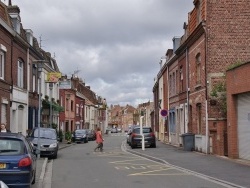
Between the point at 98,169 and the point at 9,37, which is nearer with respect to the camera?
the point at 98,169

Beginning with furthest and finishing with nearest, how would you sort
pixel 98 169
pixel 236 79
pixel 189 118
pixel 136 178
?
pixel 189 118 → pixel 236 79 → pixel 98 169 → pixel 136 178

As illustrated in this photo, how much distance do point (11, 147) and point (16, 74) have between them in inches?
747

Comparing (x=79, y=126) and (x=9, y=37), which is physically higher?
(x=9, y=37)

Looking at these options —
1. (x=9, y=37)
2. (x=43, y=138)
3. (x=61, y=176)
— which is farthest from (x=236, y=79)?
(x=9, y=37)

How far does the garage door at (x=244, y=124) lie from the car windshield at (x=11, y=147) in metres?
11.4

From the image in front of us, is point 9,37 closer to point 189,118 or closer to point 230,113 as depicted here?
point 189,118

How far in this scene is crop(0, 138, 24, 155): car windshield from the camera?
1093cm

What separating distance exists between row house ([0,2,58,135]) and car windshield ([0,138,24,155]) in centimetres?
1233

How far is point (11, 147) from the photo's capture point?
11109 millimetres

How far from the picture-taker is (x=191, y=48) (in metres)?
28.1

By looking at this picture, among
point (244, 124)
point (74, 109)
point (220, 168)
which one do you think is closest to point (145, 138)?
point (244, 124)

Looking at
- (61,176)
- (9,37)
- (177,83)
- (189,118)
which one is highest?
(9,37)

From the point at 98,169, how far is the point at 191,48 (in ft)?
42.3

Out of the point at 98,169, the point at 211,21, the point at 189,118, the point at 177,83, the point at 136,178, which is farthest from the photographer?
the point at 177,83
